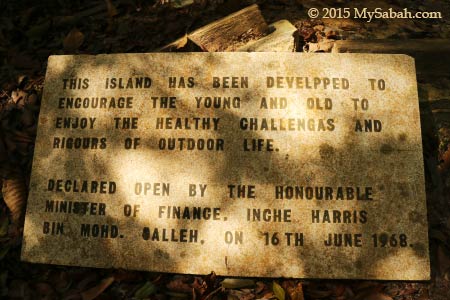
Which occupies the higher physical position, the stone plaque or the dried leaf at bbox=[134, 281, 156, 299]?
the stone plaque

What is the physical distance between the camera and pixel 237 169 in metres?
2.47

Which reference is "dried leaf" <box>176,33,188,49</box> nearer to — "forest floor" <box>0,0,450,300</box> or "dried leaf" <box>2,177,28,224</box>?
"forest floor" <box>0,0,450,300</box>

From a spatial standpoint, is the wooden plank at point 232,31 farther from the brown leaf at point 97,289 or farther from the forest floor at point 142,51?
the brown leaf at point 97,289

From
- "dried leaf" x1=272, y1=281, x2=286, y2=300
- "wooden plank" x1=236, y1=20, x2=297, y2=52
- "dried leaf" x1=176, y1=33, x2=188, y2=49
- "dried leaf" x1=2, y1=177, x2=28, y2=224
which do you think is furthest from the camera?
"dried leaf" x1=176, y1=33, x2=188, y2=49

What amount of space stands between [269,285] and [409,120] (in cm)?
150

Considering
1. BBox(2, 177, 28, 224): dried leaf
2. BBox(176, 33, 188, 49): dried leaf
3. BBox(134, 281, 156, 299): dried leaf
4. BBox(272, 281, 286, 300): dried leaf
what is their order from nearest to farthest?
BBox(272, 281, 286, 300): dried leaf < BBox(134, 281, 156, 299): dried leaf < BBox(2, 177, 28, 224): dried leaf < BBox(176, 33, 188, 49): dried leaf

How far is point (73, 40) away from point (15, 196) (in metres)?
1.50

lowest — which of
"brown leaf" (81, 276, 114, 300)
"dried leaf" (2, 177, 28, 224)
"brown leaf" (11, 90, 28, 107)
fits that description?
"brown leaf" (81, 276, 114, 300)

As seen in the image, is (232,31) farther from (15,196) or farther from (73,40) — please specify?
(15,196)

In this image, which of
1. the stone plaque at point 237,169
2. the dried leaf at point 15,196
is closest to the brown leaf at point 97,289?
the stone plaque at point 237,169

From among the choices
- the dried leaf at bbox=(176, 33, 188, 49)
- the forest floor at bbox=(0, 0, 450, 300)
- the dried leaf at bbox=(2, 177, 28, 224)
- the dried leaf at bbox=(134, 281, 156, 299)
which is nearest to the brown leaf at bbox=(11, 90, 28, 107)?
the forest floor at bbox=(0, 0, 450, 300)

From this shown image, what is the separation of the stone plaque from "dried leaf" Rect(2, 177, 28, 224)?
20 cm

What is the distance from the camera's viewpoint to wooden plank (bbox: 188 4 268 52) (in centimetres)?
292

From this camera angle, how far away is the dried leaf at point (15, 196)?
2.71m
